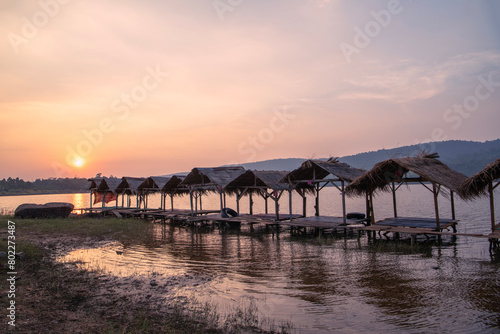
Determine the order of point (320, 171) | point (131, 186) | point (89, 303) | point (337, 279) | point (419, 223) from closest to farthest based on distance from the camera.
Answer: point (89, 303) → point (337, 279) → point (419, 223) → point (320, 171) → point (131, 186)

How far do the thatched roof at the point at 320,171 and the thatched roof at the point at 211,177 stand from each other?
5083 mm

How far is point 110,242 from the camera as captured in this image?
1546cm

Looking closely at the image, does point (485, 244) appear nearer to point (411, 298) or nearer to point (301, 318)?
point (411, 298)

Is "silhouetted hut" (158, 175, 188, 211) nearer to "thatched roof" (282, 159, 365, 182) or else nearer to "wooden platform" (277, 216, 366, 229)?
"thatched roof" (282, 159, 365, 182)

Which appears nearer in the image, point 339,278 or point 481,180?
point 339,278

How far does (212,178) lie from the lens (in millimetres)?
21500

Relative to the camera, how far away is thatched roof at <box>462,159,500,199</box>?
10727mm

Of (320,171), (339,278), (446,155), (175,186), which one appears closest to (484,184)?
(339,278)

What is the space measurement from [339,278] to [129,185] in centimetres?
2410

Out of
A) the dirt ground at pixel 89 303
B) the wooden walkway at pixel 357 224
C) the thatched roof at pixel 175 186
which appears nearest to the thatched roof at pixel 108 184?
the thatched roof at pixel 175 186

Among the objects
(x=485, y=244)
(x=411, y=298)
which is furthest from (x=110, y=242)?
(x=485, y=244)

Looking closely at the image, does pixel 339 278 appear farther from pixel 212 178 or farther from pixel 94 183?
pixel 94 183

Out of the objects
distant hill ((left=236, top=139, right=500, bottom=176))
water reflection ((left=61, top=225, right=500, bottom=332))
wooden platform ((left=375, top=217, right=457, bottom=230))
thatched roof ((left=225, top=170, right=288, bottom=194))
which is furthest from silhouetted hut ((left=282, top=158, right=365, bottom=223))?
distant hill ((left=236, top=139, right=500, bottom=176))

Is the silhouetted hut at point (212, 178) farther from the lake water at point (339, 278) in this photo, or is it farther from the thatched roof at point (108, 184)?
the thatched roof at point (108, 184)
